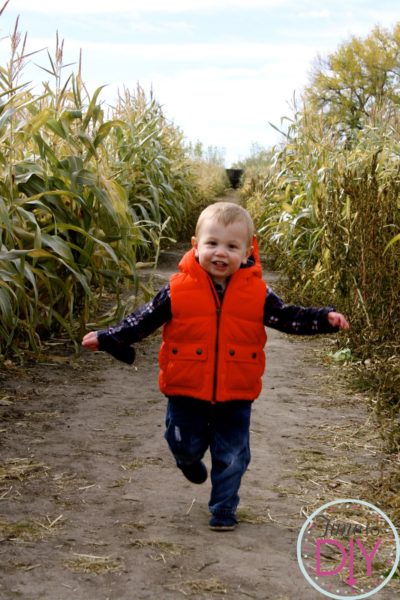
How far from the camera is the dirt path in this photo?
265cm

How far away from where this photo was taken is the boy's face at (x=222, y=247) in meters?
3.06

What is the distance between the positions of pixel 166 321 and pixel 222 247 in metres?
0.35

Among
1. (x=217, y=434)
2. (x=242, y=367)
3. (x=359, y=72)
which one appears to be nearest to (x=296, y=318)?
(x=242, y=367)

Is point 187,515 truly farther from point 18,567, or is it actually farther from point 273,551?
point 18,567

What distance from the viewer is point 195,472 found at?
3.32 m

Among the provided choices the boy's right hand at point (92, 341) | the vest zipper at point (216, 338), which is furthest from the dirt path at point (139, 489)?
the boy's right hand at point (92, 341)

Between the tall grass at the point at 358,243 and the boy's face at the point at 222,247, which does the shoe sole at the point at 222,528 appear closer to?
the boy's face at the point at 222,247

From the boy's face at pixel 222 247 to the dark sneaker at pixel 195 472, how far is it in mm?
720

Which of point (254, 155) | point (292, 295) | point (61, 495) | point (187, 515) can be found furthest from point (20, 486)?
point (254, 155)

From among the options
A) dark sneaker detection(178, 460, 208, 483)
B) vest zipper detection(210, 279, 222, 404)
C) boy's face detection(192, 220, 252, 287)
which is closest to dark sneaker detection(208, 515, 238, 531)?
dark sneaker detection(178, 460, 208, 483)

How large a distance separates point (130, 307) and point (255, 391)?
11.8 ft

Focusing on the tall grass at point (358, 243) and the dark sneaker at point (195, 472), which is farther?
the tall grass at point (358, 243)

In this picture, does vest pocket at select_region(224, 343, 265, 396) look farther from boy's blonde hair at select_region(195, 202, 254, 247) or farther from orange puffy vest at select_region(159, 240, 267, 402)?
boy's blonde hair at select_region(195, 202, 254, 247)

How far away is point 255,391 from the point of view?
10.3 feet
